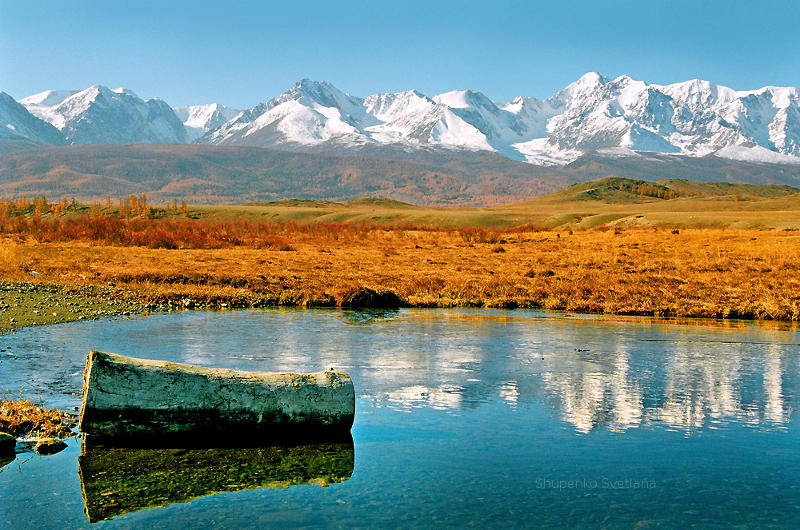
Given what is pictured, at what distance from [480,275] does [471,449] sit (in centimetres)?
3319

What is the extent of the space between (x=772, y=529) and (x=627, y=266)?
4080 cm

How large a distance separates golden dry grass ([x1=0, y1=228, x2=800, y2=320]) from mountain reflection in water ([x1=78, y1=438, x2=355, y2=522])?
77.1 feet

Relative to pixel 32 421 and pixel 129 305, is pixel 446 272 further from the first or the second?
pixel 32 421

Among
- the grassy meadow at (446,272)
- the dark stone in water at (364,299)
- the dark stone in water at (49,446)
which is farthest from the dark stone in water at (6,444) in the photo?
the dark stone in water at (364,299)

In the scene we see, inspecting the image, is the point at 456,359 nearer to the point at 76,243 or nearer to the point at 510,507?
the point at 510,507

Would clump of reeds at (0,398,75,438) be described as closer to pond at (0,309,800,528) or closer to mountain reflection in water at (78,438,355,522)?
pond at (0,309,800,528)

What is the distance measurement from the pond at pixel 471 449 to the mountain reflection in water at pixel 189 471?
1.6 inches

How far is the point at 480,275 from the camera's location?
4700 cm

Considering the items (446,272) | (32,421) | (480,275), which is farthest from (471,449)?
(446,272)

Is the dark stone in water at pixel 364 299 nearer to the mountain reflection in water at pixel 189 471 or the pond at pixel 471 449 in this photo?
the pond at pixel 471 449

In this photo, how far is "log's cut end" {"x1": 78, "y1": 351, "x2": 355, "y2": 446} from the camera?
44.1ft

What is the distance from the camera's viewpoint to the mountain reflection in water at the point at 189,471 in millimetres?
11648

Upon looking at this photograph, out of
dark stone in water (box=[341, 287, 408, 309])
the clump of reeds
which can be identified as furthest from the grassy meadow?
the clump of reeds

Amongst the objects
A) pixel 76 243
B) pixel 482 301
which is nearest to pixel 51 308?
pixel 482 301
